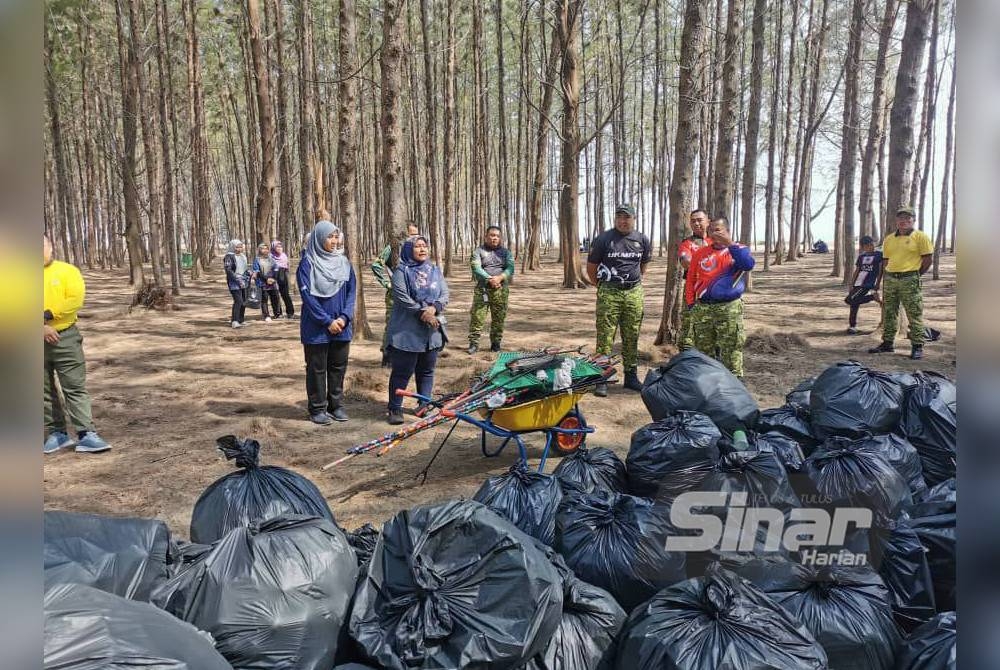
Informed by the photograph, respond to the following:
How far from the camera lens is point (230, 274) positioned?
12.3 m

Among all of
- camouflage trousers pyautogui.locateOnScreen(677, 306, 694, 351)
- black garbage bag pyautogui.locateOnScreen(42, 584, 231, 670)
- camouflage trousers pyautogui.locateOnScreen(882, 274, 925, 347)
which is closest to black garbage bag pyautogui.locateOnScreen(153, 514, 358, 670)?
black garbage bag pyautogui.locateOnScreen(42, 584, 231, 670)

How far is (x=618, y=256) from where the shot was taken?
22.0 feet

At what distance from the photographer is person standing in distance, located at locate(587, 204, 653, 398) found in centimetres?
672

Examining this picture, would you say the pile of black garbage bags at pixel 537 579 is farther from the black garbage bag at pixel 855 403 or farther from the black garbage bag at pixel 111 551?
the black garbage bag at pixel 855 403

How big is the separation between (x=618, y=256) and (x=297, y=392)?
377 centimetres

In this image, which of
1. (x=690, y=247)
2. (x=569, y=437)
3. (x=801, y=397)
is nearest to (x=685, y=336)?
(x=690, y=247)

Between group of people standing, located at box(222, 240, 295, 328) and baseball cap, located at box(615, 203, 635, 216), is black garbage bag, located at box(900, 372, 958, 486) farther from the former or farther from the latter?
group of people standing, located at box(222, 240, 295, 328)

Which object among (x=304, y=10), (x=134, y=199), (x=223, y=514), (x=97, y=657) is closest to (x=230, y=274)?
(x=134, y=199)

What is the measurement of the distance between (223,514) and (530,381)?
215cm

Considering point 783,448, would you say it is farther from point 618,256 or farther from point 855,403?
point 618,256

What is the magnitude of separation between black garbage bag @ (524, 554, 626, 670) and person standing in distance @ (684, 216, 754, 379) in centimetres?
→ 415

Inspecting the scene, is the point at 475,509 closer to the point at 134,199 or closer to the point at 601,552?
the point at 601,552

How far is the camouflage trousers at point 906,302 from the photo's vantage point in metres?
7.93

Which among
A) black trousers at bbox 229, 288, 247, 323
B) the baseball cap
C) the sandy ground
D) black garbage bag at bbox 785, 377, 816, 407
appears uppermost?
the baseball cap
